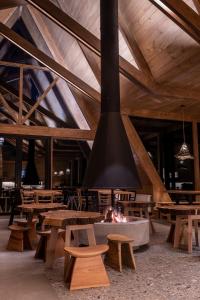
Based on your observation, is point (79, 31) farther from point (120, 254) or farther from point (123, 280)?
point (123, 280)

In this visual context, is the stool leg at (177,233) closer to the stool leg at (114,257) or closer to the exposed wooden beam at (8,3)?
the stool leg at (114,257)

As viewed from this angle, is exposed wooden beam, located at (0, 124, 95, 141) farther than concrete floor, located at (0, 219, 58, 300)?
Yes

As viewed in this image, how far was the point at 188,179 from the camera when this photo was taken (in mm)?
11289

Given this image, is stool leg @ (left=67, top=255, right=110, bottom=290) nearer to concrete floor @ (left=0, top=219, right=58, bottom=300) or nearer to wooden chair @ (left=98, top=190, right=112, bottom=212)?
concrete floor @ (left=0, top=219, right=58, bottom=300)

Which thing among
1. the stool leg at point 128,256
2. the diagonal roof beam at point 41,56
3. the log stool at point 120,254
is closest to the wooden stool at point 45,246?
the log stool at point 120,254

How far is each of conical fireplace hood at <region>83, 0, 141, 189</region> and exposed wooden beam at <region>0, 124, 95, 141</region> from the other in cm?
444

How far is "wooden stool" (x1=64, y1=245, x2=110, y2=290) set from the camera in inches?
115

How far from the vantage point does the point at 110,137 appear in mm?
4555

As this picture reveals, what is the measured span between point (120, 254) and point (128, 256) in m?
0.16

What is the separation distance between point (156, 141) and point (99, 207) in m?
5.42

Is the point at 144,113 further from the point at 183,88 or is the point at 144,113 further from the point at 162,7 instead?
the point at 162,7

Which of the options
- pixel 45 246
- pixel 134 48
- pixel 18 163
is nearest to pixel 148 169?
pixel 134 48

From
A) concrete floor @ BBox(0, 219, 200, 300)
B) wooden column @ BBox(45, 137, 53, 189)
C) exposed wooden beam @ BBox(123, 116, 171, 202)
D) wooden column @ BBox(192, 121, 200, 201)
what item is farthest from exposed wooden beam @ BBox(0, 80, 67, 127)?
concrete floor @ BBox(0, 219, 200, 300)

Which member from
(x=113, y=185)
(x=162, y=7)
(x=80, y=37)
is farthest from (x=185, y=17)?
(x=113, y=185)
